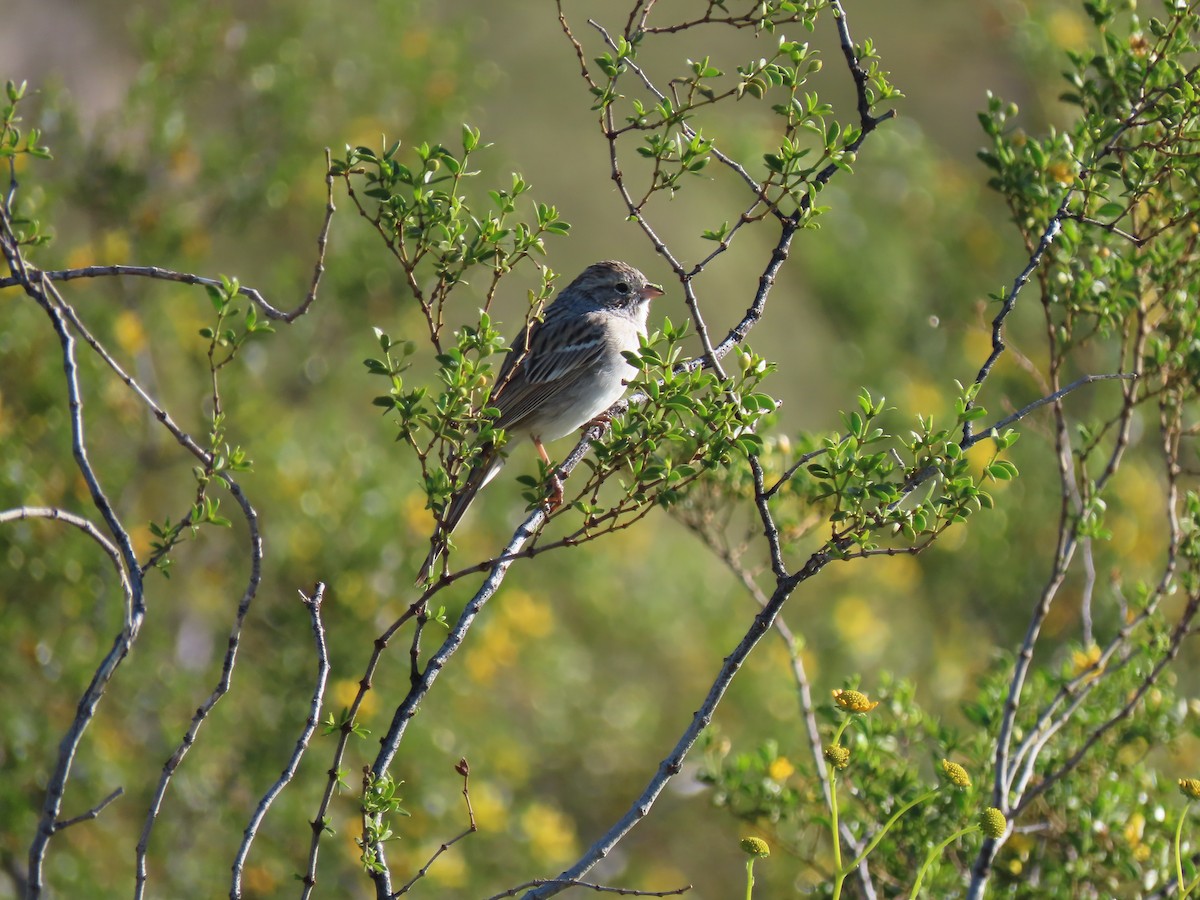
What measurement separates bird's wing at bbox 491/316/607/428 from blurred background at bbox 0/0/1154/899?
1.25m

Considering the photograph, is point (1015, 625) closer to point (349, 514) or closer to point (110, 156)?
point (349, 514)

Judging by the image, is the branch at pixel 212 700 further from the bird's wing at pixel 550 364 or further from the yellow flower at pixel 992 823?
the bird's wing at pixel 550 364

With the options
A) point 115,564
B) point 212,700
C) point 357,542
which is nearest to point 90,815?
point 212,700

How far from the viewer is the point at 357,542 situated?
6539mm

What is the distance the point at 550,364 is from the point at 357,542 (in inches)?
60.2

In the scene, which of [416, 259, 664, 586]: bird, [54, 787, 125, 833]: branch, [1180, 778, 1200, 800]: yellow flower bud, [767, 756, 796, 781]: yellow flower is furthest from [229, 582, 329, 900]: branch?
[416, 259, 664, 586]: bird

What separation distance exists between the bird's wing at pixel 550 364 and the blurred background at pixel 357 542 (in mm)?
1255

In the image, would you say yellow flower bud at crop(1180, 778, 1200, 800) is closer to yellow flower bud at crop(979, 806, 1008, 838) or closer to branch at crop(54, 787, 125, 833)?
yellow flower bud at crop(979, 806, 1008, 838)

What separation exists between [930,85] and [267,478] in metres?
17.1

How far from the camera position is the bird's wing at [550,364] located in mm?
5680

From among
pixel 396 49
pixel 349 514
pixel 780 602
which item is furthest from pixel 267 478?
pixel 780 602

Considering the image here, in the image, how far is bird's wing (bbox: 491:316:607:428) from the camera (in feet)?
18.6

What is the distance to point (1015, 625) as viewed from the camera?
8.52 metres

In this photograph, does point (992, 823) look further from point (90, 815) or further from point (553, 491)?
point (90, 815)
